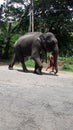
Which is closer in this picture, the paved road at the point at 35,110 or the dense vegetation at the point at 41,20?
the paved road at the point at 35,110

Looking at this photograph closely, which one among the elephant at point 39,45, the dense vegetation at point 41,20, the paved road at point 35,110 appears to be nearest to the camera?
the paved road at point 35,110

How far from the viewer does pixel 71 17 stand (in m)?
30.1

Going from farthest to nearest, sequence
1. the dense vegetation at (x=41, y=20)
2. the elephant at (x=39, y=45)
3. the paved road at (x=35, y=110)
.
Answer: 1. the dense vegetation at (x=41, y=20)
2. the elephant at (x=39, y=45)
3. the paved road at (x=35, y=110)

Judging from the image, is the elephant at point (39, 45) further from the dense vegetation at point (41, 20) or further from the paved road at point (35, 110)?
the dense vegetation at point (41, 20)

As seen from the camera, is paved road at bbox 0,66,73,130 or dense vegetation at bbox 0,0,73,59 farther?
dense vegetation at bbox 0,0,73,59

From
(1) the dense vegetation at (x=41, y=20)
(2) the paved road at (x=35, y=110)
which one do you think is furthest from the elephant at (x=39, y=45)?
(1) the dense vegetation at (x=41, y=20)

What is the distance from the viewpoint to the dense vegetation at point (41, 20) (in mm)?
30000

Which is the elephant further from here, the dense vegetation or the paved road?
the dense vegetation

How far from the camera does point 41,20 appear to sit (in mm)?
30000

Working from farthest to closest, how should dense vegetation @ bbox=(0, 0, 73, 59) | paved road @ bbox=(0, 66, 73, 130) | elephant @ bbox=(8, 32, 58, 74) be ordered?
dense vegetation @ bbox=(0, 0, 73, 59) < elephant @ bbox=(8, 32, 58, 74) < paved road @ bbox=(0, 66, 73, 130)

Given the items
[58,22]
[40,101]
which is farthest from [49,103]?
[58,22]

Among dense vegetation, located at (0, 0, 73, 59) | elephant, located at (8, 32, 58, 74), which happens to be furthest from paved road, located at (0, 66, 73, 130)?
dense vegetation, located at (0, 0, 73, 59)

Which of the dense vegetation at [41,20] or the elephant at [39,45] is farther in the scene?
the dense vegetation at [41,20]

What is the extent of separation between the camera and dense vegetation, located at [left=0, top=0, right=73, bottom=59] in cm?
3000
